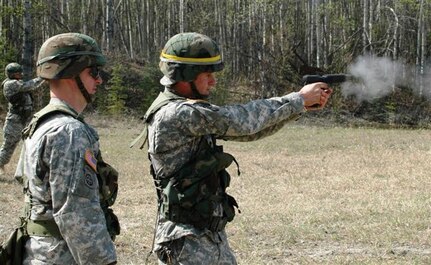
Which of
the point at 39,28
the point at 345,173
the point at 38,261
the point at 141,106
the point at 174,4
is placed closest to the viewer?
the point at 38,261

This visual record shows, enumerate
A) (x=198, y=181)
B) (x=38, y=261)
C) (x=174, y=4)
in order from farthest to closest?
(x=174, y=4) < (x=198, y=181) < (x=38, y=261)

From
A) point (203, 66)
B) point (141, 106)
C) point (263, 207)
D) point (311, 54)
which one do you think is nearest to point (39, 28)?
point (141, 106)

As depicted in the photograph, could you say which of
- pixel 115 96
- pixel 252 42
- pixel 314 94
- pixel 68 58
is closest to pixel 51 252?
pixel 68 58

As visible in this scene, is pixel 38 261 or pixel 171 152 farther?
pixel 171 152

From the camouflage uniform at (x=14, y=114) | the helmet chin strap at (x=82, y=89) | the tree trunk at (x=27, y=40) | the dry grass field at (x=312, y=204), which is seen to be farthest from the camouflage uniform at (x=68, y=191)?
the tree trunk at (x=27, y=40)

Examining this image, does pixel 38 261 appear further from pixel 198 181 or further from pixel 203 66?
pixel 203 66

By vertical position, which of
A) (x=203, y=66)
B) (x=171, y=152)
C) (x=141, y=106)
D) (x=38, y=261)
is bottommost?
(x=141, y=106)

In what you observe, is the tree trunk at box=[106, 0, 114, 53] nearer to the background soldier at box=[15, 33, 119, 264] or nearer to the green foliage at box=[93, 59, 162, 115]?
the green foliage at box=[93, 59, 162, 115]

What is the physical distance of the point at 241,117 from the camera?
3291mm

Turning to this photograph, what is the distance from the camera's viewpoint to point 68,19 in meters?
29.8

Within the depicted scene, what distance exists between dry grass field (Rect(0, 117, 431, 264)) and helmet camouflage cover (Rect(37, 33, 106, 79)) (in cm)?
365

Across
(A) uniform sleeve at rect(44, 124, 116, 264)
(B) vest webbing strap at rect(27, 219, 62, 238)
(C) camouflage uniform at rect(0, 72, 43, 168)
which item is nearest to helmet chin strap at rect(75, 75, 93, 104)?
(A) uniform sleeve at rect(44, 124, 116, 264)

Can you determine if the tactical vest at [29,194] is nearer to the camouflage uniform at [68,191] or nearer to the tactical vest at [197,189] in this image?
the camouflage uniform at [68,191]

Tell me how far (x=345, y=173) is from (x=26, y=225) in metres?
9.02
